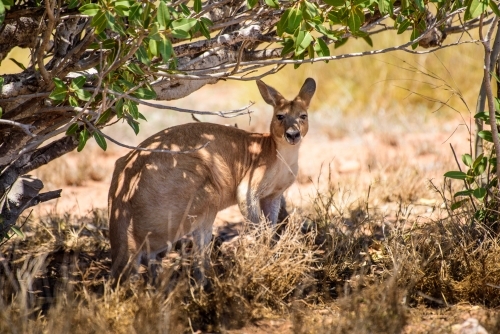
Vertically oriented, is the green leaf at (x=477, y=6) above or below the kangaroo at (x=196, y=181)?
above

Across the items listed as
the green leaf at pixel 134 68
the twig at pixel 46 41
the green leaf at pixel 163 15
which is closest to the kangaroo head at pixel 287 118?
the green leaf at pixel 134 68

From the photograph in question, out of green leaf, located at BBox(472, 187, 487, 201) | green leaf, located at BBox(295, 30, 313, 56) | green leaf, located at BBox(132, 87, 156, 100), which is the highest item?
green leaf, located at BBox(295, 30, 313, 56)

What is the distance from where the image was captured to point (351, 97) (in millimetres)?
11047

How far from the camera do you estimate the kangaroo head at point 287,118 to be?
5.61 m

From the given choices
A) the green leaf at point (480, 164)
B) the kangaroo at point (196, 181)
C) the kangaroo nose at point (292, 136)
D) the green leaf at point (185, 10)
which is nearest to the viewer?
the green leaf at point (185, 10)

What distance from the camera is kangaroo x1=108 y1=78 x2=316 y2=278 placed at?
4871mm

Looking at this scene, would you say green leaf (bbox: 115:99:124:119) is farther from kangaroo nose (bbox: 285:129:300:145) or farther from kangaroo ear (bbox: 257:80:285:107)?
kangaroo ear (bbox: 257:80:285:107)

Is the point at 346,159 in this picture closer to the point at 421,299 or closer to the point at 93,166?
the point at 93,166

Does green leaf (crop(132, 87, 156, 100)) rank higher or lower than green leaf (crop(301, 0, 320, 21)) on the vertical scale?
lower

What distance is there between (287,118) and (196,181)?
3.57ft

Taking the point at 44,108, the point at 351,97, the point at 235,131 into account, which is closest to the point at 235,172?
the point at 235,131

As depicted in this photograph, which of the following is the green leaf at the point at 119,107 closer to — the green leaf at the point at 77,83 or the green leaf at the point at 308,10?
the green leaf at the point at 77,83

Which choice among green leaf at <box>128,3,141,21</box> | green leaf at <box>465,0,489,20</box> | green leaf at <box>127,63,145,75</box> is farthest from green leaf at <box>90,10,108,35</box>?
green leaf at <box>465,0,489,20</box>

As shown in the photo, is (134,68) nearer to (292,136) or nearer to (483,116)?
(292,136)
